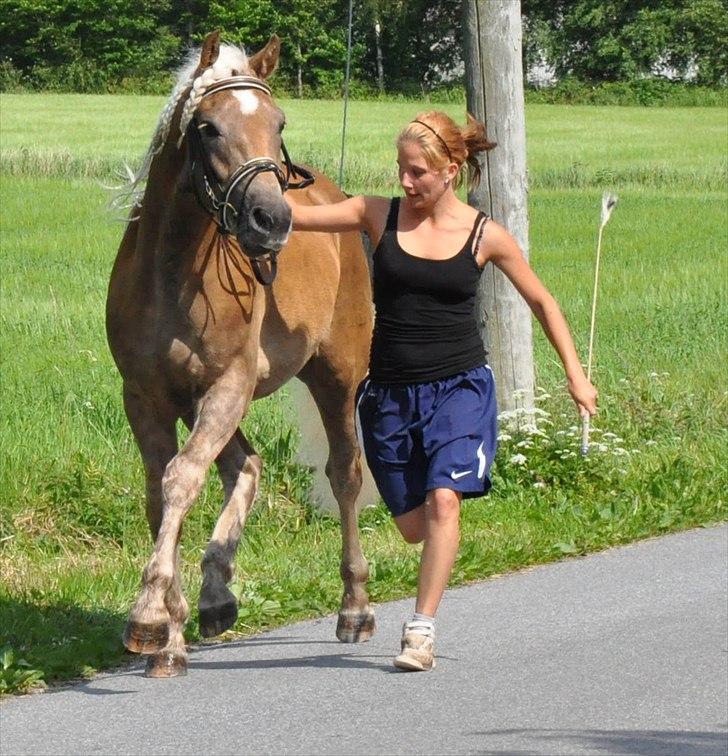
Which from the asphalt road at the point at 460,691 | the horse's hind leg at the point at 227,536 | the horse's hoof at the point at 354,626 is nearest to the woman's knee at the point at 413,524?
the asphalt road at the point at 460,691

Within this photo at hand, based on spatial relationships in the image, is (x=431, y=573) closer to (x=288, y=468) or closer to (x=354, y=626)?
(x=354, y=626)

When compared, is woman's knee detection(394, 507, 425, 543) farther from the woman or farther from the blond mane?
the blond mane

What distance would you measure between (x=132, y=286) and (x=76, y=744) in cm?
182

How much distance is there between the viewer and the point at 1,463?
873cm

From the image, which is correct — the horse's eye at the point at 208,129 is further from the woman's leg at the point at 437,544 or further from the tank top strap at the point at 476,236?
the woman's leg at the point at 437,544

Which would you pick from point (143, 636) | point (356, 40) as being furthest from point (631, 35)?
point (143, 636)

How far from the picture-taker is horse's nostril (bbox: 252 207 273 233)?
5.54 metres


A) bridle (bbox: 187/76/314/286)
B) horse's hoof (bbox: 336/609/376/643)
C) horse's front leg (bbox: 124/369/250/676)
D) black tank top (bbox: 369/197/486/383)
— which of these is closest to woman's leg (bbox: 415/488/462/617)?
black tank top (bbox: 369/197/486/383)

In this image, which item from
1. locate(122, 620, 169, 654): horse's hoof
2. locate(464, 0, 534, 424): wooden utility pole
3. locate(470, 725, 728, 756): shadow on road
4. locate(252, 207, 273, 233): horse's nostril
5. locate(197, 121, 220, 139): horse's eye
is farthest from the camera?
locate(464, 0, 534, 424): wooden utility pole

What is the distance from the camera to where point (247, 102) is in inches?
230

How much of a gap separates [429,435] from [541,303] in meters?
0.63

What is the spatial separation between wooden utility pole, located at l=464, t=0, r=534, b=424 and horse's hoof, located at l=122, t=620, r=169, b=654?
14.7 feet

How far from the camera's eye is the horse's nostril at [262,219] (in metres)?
5.54

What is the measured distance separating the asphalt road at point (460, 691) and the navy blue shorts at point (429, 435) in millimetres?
684
